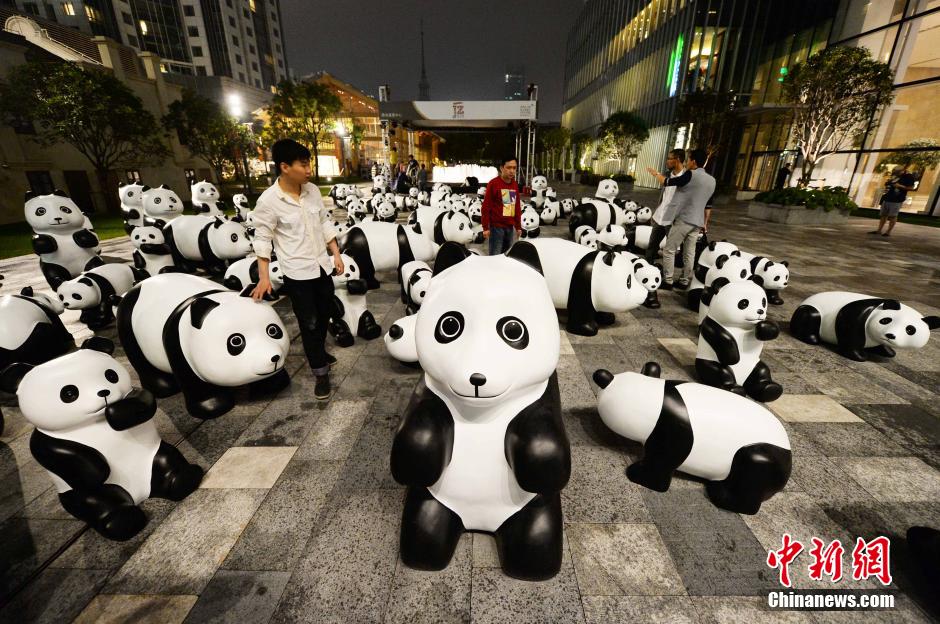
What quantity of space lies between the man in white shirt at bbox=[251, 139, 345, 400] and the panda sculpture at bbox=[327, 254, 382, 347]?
974mm

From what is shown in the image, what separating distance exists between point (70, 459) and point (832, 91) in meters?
19.9

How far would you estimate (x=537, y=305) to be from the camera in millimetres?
1692

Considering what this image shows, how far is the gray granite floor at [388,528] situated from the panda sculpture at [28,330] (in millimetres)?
609

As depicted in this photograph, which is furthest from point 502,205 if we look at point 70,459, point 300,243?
point 70,459

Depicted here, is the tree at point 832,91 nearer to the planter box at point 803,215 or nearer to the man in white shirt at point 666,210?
the planter box at point 803,215

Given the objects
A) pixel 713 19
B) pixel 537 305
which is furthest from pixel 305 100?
pixel 537 305

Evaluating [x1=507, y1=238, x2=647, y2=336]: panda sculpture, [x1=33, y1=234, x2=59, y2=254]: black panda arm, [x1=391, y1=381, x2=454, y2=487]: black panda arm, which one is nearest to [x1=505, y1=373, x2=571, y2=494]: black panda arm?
[x1=391, y1=381, x2=454, y2=487]: black panda arm

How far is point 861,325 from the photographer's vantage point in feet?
13.3

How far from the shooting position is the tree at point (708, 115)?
1875cm

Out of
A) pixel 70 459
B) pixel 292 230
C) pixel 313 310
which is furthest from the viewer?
pixel 313 310

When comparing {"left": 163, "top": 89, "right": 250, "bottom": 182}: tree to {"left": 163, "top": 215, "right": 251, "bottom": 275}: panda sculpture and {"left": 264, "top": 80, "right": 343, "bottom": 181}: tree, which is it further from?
{"left": 163, "top": 215, "right": 251, "bottom": 275}: panda sculpture

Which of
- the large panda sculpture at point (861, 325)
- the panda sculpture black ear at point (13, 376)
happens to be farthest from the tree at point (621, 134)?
the panda sculpture black ear at point (13, 376)

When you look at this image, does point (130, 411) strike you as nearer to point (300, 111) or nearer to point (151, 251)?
point (151, 251)

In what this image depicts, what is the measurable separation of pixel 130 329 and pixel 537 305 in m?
3.36
